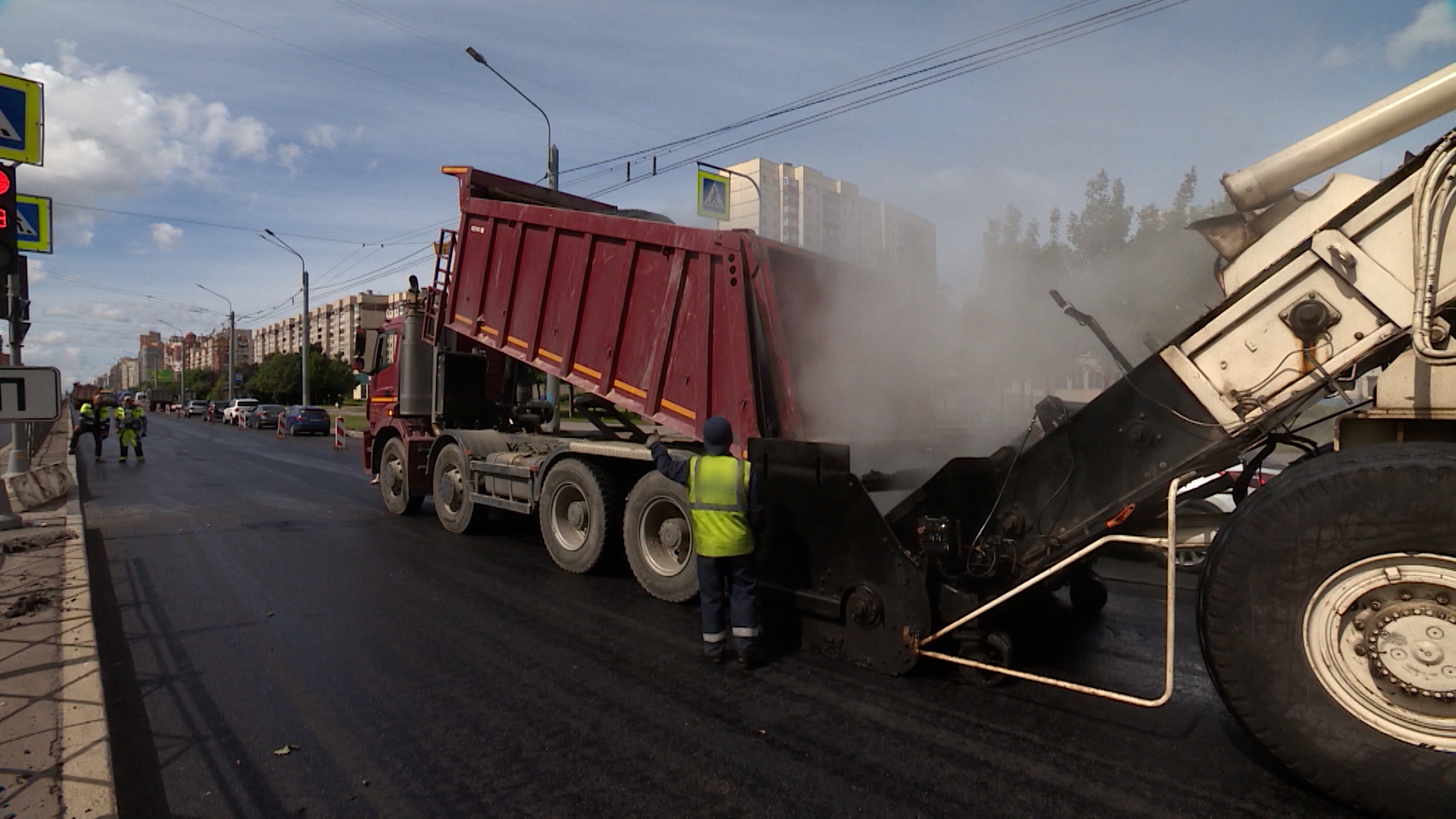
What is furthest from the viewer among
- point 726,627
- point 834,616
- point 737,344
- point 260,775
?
point 737,344

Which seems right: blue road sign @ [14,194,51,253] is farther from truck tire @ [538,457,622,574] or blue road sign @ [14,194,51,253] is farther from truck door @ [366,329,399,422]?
truck tire @ [538,457,622,574]

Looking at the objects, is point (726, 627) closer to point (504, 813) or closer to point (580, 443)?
point (504, 813)

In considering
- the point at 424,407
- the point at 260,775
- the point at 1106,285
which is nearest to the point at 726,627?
the point at 260,775

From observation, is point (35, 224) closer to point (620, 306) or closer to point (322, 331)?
point (620, 306)

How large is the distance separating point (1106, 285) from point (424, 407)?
24.4ft

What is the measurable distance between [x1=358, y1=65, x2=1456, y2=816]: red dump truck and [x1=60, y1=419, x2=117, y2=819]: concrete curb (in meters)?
3.20

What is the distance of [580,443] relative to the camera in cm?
691

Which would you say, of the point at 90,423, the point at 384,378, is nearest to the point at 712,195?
the point at 384,378

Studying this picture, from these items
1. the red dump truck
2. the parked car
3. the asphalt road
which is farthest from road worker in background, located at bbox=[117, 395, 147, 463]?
the parked car

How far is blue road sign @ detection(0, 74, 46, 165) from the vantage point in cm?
774

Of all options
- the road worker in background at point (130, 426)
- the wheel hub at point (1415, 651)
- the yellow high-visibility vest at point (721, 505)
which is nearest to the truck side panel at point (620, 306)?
the yellow high-visibility vest at point (721, 505)

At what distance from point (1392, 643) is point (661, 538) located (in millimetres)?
4341

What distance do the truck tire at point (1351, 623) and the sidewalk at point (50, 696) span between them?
4.23 m

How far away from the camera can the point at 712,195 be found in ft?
54.2
